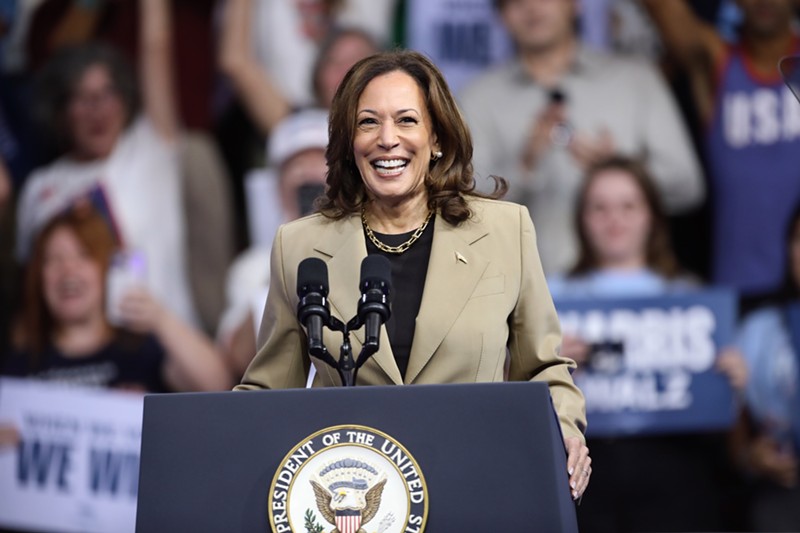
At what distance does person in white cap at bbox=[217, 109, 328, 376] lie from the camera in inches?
231

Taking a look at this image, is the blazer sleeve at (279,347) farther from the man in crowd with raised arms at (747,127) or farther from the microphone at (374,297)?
the man in crowd with raised arms at (747,127)

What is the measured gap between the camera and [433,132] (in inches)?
97.4

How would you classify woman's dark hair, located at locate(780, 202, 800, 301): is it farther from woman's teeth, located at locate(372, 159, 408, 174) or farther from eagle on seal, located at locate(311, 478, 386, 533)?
eagle on seal, located at locate(311, 478, 386, 533)

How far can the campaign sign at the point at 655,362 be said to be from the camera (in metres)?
5.75

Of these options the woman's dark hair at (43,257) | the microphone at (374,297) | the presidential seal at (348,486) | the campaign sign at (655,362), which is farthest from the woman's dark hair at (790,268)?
the presidential seal at (348,486)

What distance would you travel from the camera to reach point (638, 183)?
593 cm

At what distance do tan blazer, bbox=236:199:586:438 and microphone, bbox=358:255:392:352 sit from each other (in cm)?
18

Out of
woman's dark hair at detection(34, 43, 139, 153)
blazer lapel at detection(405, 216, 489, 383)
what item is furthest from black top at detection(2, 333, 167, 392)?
blazer lapel at detection(405, 216, 489, 383)

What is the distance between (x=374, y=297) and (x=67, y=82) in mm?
4777

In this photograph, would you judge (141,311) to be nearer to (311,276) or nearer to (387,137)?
(387,137)

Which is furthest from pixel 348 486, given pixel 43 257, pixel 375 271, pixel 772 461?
pixel 43 257

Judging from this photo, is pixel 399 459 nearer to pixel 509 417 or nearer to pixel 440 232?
pixel 509 417

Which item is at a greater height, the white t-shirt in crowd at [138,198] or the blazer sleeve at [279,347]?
the white t-shirt in crowd at [138,198]

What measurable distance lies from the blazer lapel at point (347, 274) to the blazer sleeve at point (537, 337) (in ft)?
0.83
